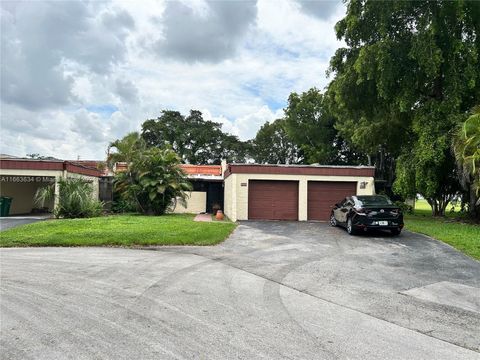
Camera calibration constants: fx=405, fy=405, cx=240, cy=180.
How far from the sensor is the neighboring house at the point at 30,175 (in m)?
19.6

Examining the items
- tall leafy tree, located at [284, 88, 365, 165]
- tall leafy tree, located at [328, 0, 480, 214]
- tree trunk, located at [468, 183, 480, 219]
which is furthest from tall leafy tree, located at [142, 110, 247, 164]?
tree trunk, located at [468, 183, 480, 219]

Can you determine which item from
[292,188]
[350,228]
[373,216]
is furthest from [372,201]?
[292,188]

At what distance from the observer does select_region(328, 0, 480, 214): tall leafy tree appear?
18.0m

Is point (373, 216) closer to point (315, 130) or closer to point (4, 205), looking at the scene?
point (4, 205)

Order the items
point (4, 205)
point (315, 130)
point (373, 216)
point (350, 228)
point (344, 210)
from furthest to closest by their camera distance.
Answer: point (315, 130), point (4, 205), point (344, 210), point (350, 228), point (373, 216)

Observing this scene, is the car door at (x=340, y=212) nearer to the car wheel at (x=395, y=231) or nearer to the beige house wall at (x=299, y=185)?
the car wheel at (x=395, y=231)

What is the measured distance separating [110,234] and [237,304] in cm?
748

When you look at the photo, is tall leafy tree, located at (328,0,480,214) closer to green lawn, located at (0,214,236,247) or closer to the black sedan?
the black sedan

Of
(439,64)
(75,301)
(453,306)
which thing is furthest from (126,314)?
(439,64)

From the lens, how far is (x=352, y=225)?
14203mm

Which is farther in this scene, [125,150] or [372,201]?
[125,150]

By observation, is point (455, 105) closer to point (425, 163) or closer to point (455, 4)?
point (425, 163)

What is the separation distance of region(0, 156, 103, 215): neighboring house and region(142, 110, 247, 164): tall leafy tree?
76.2ft

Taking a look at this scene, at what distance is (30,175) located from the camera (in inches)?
774
